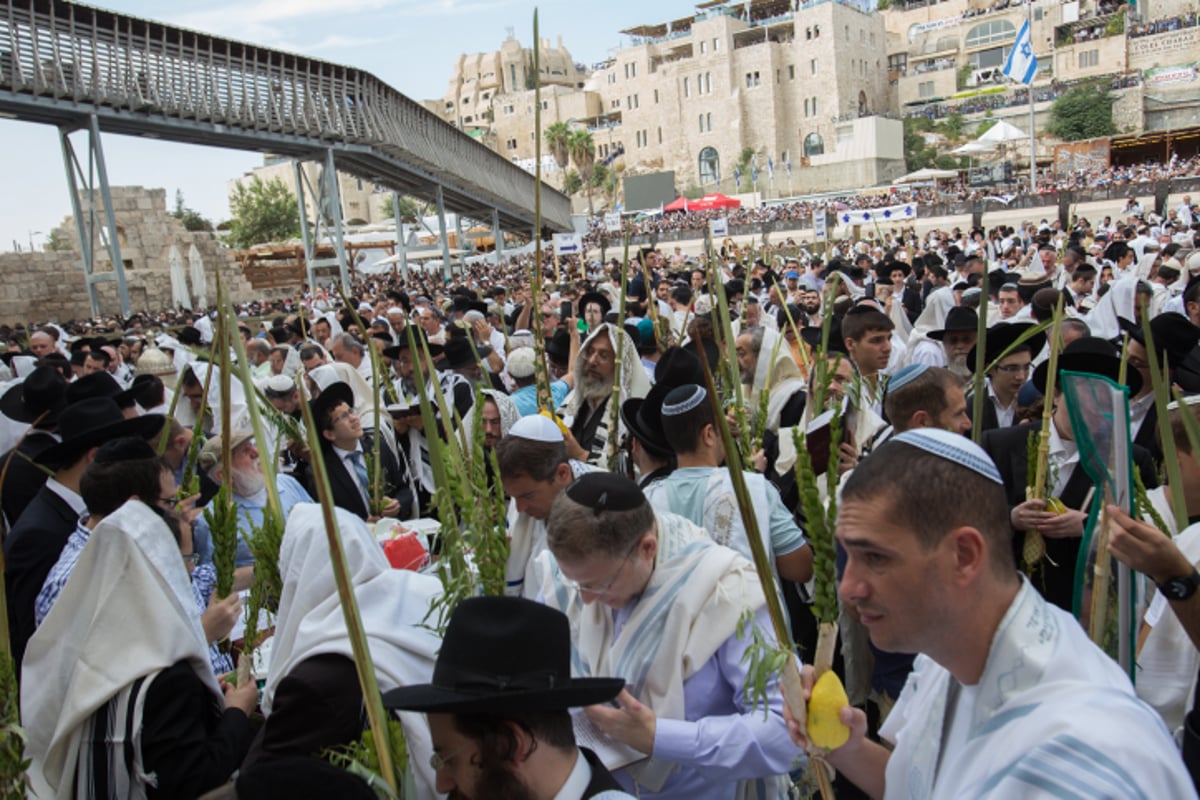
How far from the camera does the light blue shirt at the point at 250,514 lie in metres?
4.25

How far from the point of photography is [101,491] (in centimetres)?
302

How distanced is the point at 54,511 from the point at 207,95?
78.8ft

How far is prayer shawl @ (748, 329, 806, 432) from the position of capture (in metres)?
4.91

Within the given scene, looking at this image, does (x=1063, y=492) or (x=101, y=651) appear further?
(x=1063, y=492)

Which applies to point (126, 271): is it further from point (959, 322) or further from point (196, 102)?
point (959, 322)

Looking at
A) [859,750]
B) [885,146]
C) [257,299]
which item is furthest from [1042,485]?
[885,146]

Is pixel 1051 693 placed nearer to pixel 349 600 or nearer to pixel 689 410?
pixel 349 600

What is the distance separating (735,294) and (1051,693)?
9.69 m

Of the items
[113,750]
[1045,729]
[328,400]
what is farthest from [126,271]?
[1045,729]

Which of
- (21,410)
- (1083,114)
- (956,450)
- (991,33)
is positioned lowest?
(21,410)

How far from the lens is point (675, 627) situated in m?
2.28

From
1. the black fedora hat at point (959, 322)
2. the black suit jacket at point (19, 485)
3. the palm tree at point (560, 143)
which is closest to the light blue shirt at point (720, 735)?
the black fedora hat at point (959, 322)

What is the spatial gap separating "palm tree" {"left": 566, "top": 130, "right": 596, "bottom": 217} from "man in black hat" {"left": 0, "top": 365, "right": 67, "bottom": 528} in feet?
305

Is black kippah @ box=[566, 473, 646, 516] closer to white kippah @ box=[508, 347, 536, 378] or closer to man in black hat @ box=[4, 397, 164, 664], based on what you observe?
man in black hat @ box=[4, 397, 164, 664]
